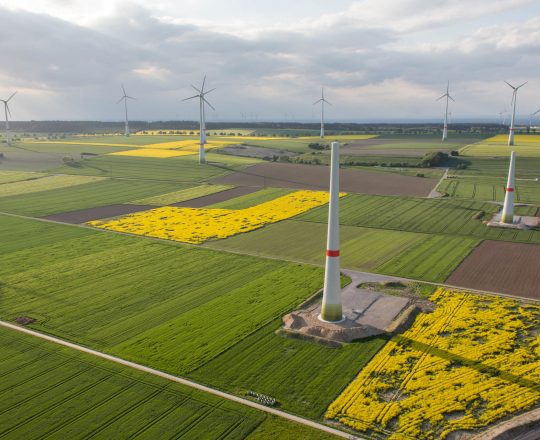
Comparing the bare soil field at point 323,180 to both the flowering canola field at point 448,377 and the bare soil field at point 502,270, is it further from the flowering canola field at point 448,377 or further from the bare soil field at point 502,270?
the flowering canola field at point 448,377

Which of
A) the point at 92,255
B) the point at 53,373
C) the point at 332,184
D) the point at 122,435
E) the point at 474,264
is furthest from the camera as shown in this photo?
the point at 92,255

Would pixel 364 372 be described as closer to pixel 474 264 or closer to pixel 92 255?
pixel 474 264

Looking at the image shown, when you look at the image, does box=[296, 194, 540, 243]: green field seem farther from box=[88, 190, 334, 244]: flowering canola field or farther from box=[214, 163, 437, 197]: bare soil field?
box=[214, 163, 437, 197]: bare soil field

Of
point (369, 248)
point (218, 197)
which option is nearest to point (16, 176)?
point (218, 197)

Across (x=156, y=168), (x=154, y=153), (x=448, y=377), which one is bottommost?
(x=448, y=377)

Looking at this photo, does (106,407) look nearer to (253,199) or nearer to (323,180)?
(253,199)

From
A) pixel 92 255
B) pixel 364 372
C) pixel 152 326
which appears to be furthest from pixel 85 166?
pixel 364 372

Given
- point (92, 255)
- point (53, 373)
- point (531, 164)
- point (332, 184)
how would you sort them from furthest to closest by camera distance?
point (531, 164) < point (92, 255) < point (332, 184) < point (53, 373)
